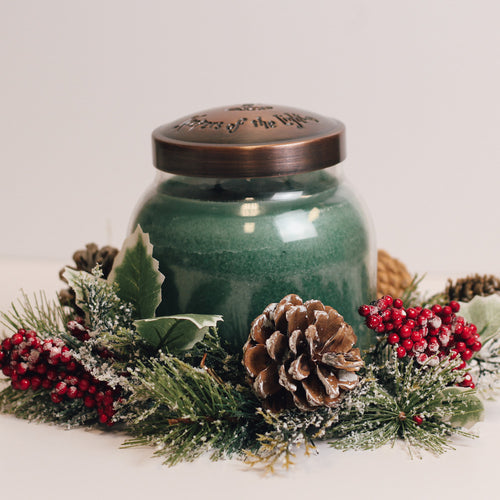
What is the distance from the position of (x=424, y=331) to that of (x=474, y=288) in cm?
29

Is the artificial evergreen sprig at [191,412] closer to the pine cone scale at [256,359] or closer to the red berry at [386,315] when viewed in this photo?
the pine cone scale at [256,359]

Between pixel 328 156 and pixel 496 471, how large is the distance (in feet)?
1.22

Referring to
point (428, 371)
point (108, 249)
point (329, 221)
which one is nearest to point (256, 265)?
point (329, 221)

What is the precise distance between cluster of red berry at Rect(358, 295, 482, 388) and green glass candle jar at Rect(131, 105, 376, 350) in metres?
0.07

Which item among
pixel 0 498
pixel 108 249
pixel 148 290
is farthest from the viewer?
pixel 108 249

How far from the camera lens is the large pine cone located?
73cm

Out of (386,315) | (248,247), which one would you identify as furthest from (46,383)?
(386,315)

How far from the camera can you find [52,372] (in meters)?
0.82

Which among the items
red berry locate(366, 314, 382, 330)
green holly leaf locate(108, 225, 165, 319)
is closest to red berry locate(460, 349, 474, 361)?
red berry locate(366, 314, 382, 330)

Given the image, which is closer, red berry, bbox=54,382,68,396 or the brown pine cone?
red berry, bbox=54,382,68,396

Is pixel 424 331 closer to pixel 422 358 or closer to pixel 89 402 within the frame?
pixel 422 358

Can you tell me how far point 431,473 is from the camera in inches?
28.8

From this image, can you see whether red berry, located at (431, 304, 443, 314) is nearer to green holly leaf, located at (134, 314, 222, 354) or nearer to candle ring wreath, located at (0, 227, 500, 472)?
candle ring wreath, located at (0, 227, 500, 472)

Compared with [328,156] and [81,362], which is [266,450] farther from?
[328,156]
